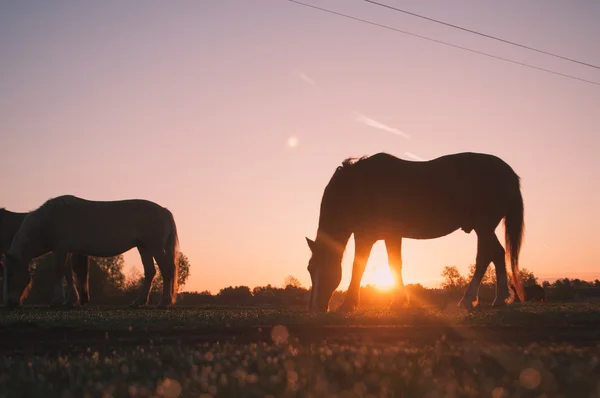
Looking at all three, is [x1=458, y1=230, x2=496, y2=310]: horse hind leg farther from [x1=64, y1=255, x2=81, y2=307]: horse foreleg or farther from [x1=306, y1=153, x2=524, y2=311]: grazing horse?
[x1=64, y1=255, x2=81, y2=307]: horse foreleg

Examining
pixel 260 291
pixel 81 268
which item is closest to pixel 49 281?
pixel 260 291

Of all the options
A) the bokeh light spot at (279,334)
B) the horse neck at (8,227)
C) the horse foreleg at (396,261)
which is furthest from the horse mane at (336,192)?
the horse neck at (8,227)

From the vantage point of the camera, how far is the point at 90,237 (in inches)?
644

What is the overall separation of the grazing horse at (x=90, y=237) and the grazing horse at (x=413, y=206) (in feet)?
21.1

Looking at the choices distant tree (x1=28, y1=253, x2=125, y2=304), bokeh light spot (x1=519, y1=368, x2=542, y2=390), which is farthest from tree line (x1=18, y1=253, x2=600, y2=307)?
bokeh light spot (x1=519, y1=368, x2=542, y2=390)

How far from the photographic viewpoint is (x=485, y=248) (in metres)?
12.0

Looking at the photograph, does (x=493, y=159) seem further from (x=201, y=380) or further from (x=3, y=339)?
(x=201, y=380)

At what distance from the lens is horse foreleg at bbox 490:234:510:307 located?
1178cm

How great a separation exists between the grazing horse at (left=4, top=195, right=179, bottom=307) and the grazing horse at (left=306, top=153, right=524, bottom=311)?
644 cm

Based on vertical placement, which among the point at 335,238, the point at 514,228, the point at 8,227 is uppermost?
the point at 8,227

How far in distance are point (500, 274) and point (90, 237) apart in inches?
414

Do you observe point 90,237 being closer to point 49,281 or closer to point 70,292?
point 70,292

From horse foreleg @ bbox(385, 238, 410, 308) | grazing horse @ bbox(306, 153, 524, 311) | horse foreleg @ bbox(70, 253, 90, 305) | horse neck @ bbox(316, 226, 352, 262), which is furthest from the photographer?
horse foreleg @ bbox(70, 253, 90, 305)

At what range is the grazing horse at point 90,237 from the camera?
1608 cm
